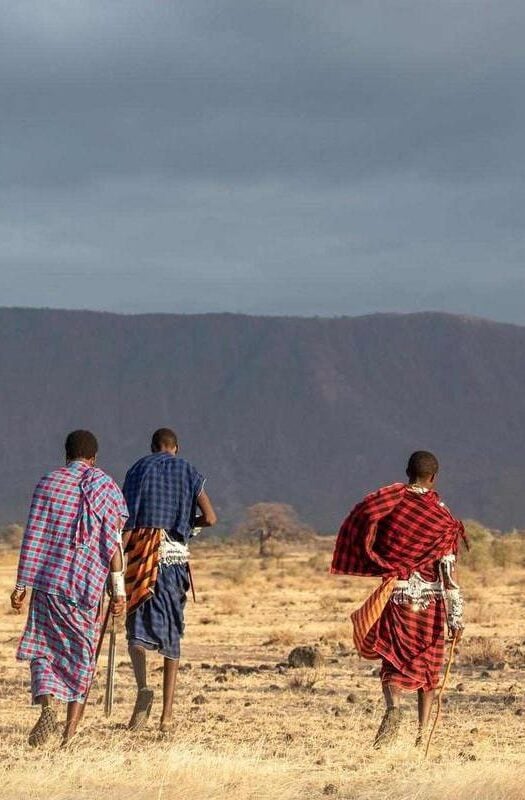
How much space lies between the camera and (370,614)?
10234 millimetres

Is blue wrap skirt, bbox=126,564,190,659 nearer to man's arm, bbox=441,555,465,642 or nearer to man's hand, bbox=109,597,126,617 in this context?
man's hand, bbox=109,597,126,617

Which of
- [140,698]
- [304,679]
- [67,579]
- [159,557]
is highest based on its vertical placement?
[159,557]

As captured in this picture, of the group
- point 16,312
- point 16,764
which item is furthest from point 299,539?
point 16,312

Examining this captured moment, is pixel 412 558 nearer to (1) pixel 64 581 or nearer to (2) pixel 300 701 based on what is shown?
(1) pixel 64 581

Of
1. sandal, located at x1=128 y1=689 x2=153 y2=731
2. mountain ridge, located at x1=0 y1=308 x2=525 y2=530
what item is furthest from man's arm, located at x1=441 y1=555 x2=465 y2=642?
mountain ridge, located at x1=0 y1=308 x2=525 y2=530

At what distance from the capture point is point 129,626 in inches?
421

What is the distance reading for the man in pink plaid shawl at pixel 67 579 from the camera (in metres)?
9.61

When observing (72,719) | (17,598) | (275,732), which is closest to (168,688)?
(275,732)

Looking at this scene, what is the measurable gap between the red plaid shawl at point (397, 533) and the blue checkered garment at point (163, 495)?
3.50 feet

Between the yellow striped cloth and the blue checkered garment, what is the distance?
1311mm

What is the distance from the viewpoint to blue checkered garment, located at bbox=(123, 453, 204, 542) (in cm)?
1070

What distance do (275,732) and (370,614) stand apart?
1.43 m

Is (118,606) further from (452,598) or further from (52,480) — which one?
(452,598)

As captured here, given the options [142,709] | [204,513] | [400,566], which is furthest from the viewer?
[204,513]
